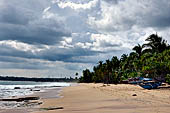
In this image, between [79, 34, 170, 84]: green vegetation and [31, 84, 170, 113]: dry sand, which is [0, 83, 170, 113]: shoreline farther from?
[79, 34, 170, 84]: green vegetation

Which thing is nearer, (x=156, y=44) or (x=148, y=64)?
(x=148, y=64)

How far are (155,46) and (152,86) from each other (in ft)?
77.7

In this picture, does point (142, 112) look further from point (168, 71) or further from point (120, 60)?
point (120, 60)

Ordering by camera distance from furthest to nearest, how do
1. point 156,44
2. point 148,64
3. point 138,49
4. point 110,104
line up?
point 138,49 < point 156,44 < point 148,64 < point 110,104

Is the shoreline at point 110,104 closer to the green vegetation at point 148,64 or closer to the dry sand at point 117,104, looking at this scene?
the dry sand at point 117,104

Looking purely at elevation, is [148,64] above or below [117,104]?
above

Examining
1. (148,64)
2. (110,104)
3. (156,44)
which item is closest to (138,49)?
(156,44)

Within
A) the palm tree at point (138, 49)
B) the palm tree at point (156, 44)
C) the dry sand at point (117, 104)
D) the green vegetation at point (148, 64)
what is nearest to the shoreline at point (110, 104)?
the dry sand at point (117, 104)

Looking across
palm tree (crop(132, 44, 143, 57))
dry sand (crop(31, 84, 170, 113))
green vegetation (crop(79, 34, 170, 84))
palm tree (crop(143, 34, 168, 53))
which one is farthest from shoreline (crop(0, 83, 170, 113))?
palm tree (crop(132, 44, 143, 57))

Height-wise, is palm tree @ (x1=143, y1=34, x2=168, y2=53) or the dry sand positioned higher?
palm tree @ (x1=143, y1=34, x2=168, y2=53)

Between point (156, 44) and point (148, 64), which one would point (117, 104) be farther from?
point (156, 44)

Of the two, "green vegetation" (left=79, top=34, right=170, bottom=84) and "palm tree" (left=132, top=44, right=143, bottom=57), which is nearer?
"green vegetation" (left=79, top=34, right=170, bottom=84)

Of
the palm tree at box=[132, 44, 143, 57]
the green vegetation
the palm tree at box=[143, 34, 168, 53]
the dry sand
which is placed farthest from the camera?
the palm tree at box=[132, 44, 143, 57]

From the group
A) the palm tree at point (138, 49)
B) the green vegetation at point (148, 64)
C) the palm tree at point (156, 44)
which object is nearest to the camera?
the green vegetation at point (148, 64)
